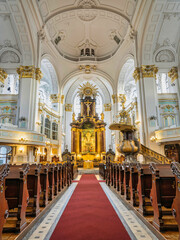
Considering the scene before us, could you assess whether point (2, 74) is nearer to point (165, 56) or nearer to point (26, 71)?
point (26, 71)

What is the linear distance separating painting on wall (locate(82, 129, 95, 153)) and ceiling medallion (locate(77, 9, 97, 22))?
1250cm

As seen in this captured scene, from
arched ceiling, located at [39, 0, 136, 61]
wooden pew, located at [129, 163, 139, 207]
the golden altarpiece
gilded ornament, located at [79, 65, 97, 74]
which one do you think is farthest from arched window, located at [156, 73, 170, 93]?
wooden pew, located at [129, 163, 139, 207]

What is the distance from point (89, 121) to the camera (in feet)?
70.7

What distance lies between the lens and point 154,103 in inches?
489

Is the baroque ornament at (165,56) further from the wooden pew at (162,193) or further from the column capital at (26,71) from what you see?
the wooden pew at (162,193)

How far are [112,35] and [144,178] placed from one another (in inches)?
705

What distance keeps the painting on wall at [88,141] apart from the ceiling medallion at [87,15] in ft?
41.0

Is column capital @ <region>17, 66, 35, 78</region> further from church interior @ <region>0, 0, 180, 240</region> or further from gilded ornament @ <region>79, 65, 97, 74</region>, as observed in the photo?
gilded ornament @ <region>79, 65, 97, 74</region>

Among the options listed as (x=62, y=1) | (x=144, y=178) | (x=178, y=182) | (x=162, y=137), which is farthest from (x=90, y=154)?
(x=178, y=182)

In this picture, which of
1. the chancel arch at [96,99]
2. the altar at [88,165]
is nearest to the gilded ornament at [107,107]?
the chancel arch at [96,99]

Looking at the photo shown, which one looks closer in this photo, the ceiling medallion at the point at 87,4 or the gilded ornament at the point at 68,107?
the ceiling medallion at the point at 87,4

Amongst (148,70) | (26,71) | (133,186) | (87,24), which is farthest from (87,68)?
(133,186)

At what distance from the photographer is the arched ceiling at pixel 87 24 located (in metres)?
14.4

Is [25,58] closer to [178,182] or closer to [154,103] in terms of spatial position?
[154,103]
